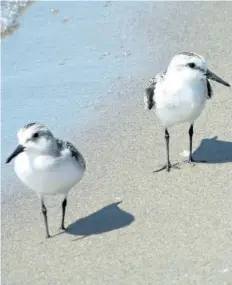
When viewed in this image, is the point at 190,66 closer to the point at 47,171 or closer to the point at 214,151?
the point at 214,151

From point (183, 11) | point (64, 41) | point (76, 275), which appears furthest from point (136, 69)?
point (76, 275)

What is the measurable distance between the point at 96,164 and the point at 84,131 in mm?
768

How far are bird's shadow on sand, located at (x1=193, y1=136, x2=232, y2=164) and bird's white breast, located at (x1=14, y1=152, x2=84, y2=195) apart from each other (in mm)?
1644

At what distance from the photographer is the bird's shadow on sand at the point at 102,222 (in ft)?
20.8

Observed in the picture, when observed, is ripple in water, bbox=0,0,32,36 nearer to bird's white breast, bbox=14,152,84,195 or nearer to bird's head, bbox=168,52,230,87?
bird's head, bbox=168,52,230,87

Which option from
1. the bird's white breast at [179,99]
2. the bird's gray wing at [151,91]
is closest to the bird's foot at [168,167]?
the bird's white breast at [179,99]

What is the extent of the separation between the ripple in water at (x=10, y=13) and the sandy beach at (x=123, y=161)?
0.69 feet

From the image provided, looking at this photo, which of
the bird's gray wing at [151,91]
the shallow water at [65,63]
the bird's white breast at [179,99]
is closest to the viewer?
the bird's white breast at [179,99]

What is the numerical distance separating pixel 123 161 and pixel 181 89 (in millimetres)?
967

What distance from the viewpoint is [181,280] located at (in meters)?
5.29

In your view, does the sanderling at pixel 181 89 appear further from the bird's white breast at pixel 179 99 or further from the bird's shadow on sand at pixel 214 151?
the bird's shadow on sand at pixel 214 151

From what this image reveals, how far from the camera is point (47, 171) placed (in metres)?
6.08

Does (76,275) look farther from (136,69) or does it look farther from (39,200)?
(136,69)

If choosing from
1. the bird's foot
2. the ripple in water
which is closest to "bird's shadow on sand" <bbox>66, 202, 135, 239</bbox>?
the bird's foot
